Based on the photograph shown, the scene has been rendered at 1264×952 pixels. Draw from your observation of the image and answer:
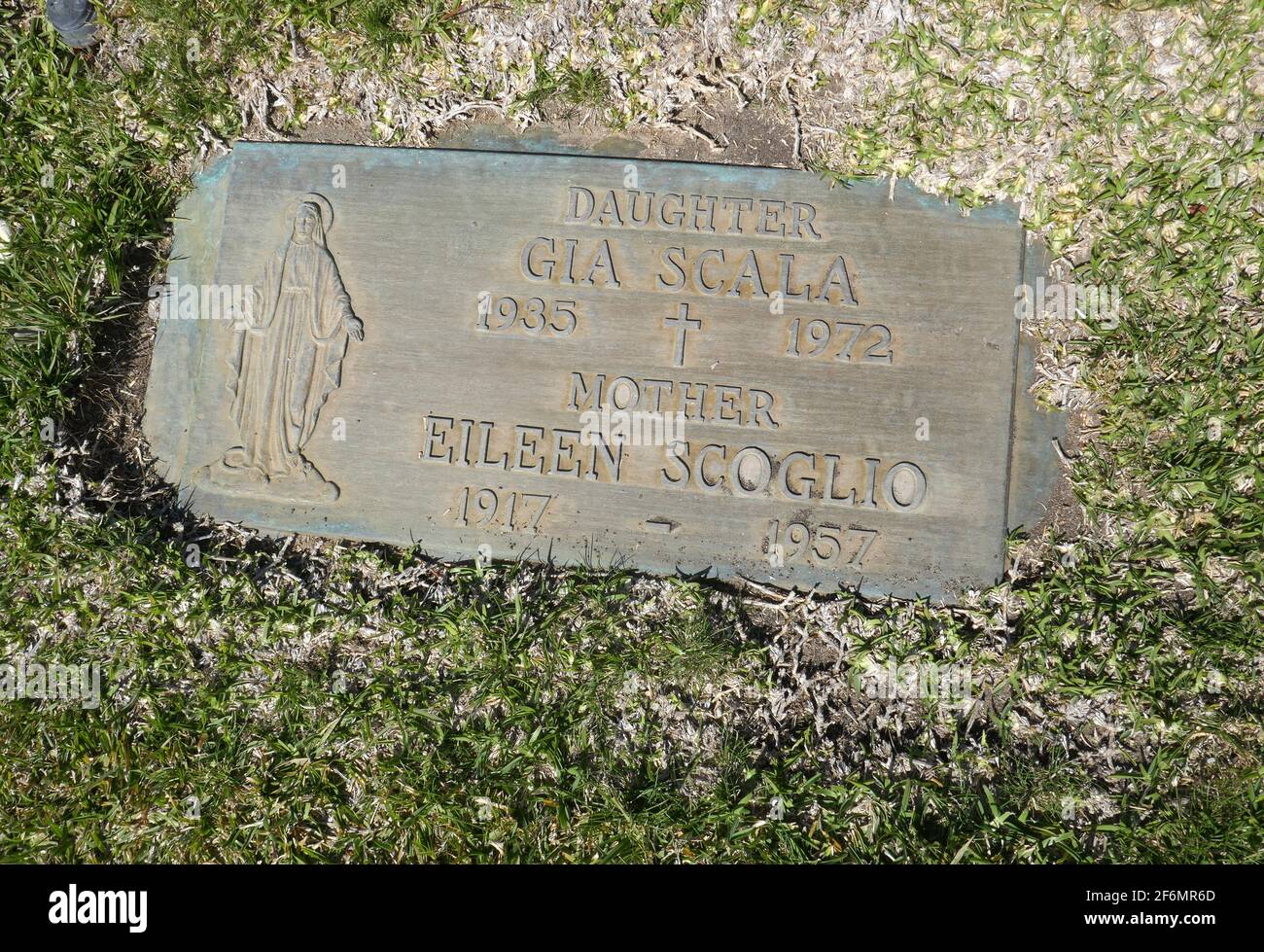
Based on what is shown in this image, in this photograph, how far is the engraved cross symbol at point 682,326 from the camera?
2932 mm

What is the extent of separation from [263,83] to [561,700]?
3.12 metres

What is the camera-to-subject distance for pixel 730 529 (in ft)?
9.43

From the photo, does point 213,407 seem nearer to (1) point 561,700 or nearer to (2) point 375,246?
(2) point 375,246

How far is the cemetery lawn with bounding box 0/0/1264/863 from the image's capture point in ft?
9.29

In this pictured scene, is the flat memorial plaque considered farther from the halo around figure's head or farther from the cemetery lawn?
the cemetery lawn

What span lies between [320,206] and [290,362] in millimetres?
696

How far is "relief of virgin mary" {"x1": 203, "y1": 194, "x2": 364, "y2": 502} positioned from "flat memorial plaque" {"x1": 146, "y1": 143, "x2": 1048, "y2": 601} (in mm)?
10

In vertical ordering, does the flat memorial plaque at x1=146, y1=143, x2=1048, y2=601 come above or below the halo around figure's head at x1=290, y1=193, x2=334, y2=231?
below

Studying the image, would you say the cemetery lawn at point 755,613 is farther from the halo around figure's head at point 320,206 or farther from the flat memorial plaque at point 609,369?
the halo around figure's head at point 320,206

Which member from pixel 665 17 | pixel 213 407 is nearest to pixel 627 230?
pixel 665 17

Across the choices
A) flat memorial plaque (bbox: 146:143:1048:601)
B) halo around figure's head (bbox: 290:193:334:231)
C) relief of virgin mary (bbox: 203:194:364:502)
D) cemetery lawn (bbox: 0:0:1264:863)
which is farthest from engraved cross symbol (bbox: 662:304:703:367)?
halo around figure's head (bbox: 290:193:334:231)
